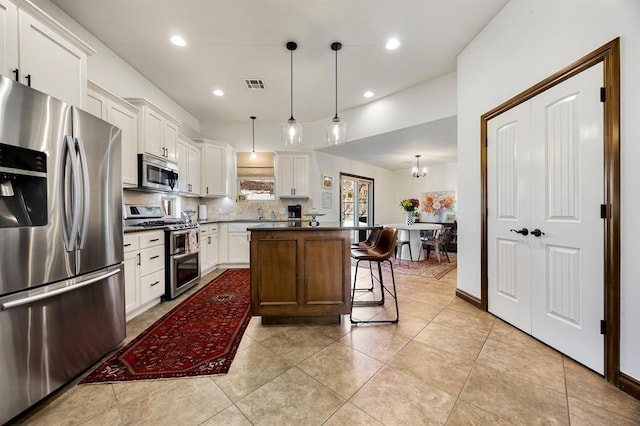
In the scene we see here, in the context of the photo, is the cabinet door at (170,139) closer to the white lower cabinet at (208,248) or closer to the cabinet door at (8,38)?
the white lower cabinet at (208,248)

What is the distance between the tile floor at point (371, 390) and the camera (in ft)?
4.24

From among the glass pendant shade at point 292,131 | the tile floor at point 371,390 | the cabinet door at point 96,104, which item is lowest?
the tile floor at point 371,390

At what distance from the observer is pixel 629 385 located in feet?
4.73

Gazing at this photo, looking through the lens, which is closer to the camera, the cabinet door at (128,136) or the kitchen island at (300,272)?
the kitchen island at (300,272)

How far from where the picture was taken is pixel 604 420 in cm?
127

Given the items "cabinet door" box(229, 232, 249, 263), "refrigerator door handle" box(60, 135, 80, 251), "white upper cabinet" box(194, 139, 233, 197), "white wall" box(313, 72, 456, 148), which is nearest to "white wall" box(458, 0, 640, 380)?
"white wall" box(313, 72, 456, 148)

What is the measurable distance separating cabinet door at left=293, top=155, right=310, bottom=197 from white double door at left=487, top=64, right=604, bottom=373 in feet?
10.8

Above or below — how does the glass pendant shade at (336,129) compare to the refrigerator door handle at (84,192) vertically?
above

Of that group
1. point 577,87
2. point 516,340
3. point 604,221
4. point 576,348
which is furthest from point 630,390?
point 577,87

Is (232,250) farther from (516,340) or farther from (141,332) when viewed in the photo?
(516,340)

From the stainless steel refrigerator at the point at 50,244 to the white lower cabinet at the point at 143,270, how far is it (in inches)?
26.3

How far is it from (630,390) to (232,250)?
4759 mm

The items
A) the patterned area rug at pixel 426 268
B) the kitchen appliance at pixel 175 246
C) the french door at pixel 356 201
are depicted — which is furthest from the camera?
the french door at pixel 356 201

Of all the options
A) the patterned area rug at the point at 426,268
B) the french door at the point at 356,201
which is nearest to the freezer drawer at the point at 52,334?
the patterned area rug at the point at 426,268
